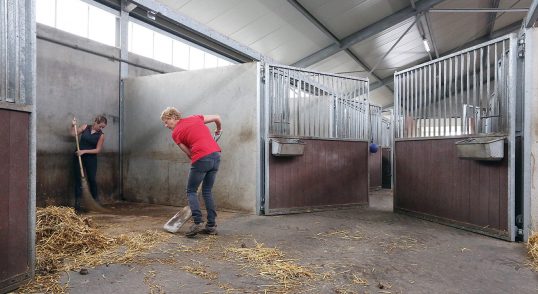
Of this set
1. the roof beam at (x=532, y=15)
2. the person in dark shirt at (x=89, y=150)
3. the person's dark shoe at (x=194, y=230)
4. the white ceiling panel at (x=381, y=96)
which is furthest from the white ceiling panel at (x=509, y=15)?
the person in dark shirt at (x=89, y=150)

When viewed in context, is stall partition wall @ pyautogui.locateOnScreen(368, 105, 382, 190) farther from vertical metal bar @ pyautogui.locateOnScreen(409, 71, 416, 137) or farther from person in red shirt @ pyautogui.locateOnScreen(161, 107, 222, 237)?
person in red shirt @ pyautogui.locateOnScreen(161, 107, 222, 237)

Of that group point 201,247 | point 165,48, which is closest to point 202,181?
point 201,247

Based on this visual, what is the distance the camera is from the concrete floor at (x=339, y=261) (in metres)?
2.09

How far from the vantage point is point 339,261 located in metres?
2.58

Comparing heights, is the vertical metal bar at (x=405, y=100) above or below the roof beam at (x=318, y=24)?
below

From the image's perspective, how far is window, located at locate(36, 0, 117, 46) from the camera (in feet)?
14.8

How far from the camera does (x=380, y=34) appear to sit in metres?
9.09

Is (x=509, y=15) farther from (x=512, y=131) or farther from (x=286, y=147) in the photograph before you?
(x=286, y=147)

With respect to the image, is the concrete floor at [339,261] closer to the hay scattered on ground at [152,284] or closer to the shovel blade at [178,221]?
the hay scattered on ground at [152,284]

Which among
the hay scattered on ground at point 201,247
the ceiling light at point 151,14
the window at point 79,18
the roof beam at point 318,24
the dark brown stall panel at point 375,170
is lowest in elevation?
the hay scattered on ground at point 201,247

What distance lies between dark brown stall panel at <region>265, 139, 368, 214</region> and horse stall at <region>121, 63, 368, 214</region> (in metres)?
0.01

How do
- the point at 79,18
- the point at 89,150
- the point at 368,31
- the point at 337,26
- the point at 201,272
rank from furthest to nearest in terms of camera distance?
Answer: the point at 368,31 → the point at 337,26 → the point at 79,18 → the point at 89,150 → the point at 201,272

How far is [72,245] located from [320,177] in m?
3.10

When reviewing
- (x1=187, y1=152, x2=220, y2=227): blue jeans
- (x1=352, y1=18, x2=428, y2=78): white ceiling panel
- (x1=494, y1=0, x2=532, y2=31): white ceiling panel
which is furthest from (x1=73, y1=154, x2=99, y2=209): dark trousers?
(x1=494, y1=0, x2=532, y2=31): white ceiling panel
